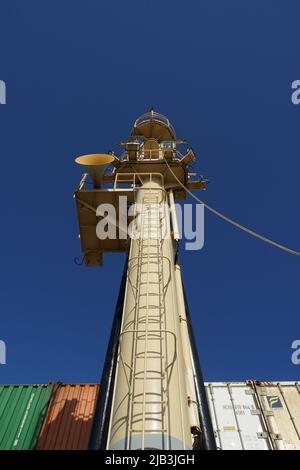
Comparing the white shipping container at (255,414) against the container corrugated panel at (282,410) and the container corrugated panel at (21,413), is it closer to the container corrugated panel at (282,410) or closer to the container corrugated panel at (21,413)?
the container corrugated panel at (282,410)

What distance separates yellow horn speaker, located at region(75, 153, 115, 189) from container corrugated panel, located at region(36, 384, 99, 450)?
728cm

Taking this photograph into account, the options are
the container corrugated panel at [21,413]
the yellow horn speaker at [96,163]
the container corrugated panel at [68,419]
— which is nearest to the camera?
the yellow horn speaker at [96,163]

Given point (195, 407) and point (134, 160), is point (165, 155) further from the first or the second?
point (195, 407)

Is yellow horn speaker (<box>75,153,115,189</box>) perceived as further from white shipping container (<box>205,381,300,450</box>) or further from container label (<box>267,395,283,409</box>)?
container label (<box>267,395,283,409</box>)

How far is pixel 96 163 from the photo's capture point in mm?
9734

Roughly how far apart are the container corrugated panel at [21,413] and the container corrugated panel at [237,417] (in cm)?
550

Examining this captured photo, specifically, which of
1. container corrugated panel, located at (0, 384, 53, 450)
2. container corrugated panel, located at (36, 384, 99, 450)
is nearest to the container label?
container corrugated panel, located at (36, 384, 99, 450)

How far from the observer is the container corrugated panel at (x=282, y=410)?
9.88 meters

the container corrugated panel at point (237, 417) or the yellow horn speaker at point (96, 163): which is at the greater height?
the yellow horn speaker at point (96, 163)

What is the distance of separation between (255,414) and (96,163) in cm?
897

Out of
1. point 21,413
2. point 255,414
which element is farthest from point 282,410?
point 21,413

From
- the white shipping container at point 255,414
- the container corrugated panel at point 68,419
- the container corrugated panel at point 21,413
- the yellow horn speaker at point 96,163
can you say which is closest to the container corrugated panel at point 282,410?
the white shipping container at point 255,414

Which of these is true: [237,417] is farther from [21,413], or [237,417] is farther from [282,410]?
[21,413]

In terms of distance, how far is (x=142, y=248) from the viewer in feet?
25.9
